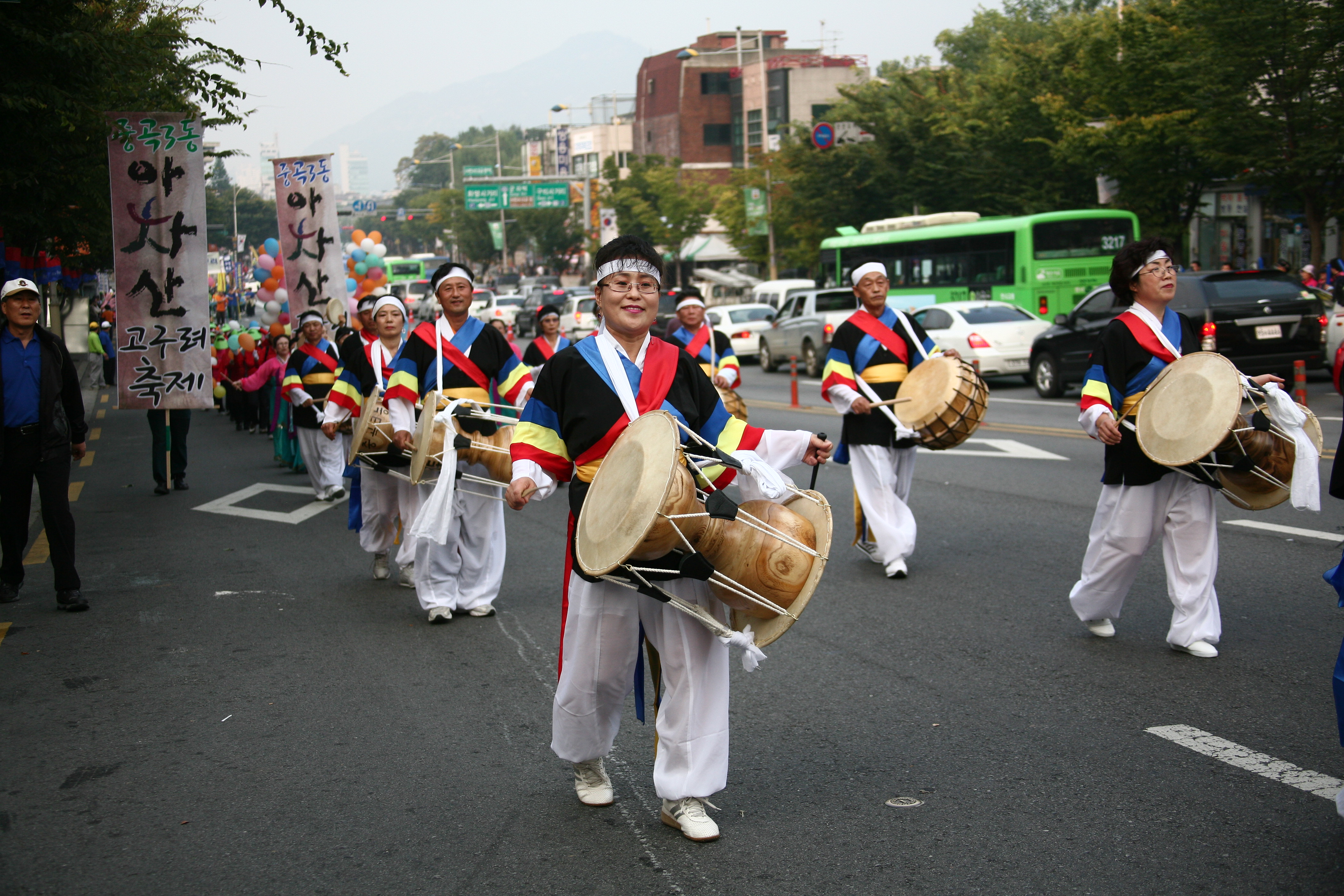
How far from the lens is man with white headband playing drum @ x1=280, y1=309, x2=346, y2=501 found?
12531 mm

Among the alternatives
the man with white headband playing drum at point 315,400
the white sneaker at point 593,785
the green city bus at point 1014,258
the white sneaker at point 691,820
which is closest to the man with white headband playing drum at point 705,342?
the man with white headband playing drum at point 315,400

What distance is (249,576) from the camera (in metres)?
8.85

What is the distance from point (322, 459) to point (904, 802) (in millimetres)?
9466

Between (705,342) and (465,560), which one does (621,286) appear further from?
(705,342)

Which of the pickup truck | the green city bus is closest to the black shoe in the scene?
the green city bus

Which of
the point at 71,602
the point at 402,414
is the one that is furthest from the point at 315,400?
the point at 402,414

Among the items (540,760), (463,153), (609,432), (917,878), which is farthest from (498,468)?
(463,153)

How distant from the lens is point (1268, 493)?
18.9 feet

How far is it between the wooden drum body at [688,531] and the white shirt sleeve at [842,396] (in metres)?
3.93

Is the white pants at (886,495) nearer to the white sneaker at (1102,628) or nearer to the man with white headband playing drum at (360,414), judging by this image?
the white sneaker at (1102,628)

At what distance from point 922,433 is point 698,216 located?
174 ft

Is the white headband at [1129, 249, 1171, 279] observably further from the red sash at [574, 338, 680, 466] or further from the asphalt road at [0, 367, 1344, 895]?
the red sash at [574, 338, 680, 466]

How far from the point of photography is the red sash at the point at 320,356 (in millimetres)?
12930

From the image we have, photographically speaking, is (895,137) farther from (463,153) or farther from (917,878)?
(463,153)
